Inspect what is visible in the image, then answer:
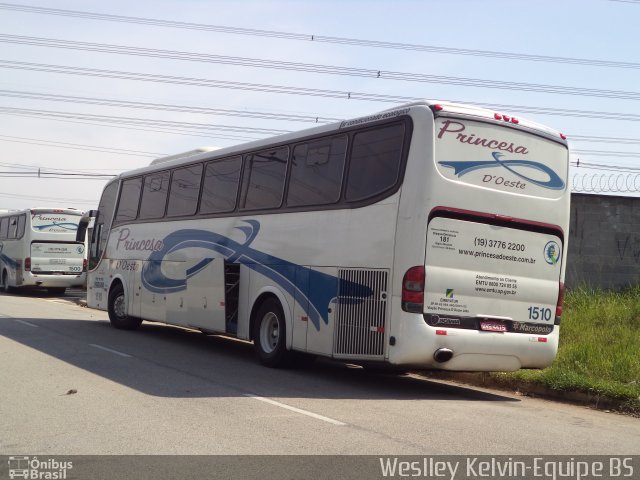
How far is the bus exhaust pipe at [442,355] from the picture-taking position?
1017 centimetres

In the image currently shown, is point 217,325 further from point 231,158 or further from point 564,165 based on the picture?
point 564,165

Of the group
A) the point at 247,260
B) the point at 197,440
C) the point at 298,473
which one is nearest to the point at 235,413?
the point at 197,440

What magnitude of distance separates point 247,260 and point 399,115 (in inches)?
164

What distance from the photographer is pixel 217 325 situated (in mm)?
14336

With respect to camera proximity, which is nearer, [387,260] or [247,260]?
[387,260]

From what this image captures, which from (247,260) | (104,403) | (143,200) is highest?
(143,200)

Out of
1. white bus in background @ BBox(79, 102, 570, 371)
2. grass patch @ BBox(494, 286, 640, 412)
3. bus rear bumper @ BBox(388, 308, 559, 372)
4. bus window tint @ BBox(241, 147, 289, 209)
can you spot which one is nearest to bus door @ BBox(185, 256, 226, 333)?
white bus in background @ BBox(79, 102, 570, 371)

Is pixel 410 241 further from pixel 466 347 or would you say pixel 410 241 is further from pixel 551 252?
pixel 551 252

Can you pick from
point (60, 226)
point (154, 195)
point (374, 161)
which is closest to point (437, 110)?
point (374, 161)

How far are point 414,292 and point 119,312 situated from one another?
10368mm

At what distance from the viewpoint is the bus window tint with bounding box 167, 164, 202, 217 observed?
15578mm

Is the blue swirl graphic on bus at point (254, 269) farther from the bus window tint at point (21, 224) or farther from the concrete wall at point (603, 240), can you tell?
the bus window tint at point (21, 224)

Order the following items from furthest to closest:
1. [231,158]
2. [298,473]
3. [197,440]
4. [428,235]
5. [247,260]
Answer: [231,158], [247,260], [428,235], [197,440], [298,473]

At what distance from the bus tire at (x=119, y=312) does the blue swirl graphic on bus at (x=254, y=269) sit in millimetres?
1473
